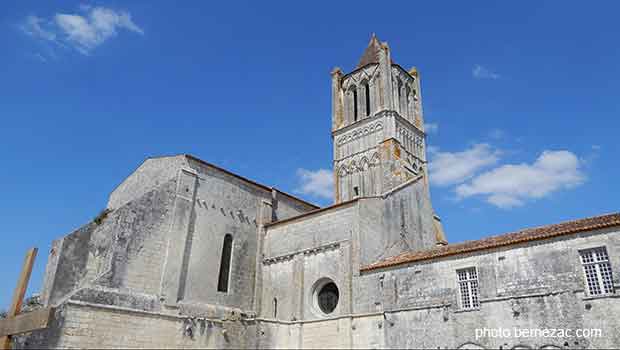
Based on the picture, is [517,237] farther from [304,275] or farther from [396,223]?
[304,275]

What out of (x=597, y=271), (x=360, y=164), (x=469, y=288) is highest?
(x=360, y=164)

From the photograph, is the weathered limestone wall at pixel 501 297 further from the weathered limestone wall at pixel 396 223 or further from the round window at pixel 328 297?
the weathered limestone wall at pixel 396 223

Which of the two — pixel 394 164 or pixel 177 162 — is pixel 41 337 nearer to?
pixel 177 162

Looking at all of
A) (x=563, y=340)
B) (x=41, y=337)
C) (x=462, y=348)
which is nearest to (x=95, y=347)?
(x=41, y=337)

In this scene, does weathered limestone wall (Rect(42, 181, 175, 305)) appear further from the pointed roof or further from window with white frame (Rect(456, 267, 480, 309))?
the pointed roof

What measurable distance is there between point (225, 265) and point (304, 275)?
393cm

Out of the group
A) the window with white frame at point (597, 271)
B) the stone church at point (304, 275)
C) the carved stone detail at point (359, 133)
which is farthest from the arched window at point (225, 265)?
the window with white frame at point (597, 271)

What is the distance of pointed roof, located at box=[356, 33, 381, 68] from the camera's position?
1361 inches

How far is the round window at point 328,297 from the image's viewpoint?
20406 millimetres

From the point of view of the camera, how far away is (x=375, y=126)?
3150cm

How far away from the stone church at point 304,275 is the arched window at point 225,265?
0.20 feet

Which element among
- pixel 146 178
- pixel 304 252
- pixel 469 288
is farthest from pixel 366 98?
pixel 469 288

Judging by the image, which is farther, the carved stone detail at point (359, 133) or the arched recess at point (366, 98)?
the arched recess at point (366, 98)

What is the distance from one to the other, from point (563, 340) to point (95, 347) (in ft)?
51.6
